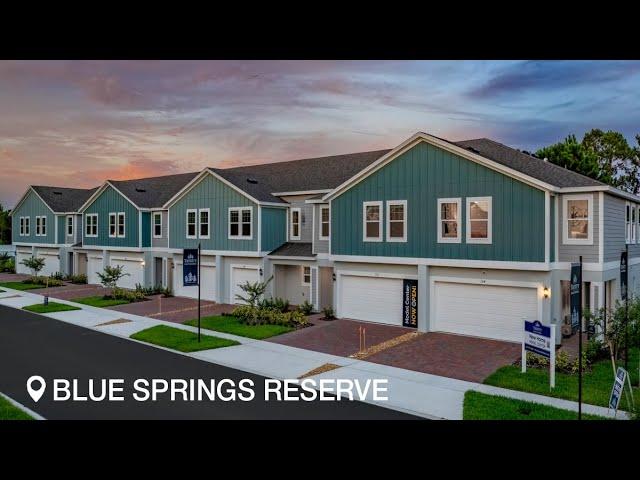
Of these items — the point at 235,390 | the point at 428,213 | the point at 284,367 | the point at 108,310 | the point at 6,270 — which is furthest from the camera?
the point at 6,270

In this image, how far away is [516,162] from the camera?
20.4 m

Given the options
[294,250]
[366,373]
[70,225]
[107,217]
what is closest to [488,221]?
[366,373]

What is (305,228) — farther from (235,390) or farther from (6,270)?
(6,270)

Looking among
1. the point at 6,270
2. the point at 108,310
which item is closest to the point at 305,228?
the point at 108,310

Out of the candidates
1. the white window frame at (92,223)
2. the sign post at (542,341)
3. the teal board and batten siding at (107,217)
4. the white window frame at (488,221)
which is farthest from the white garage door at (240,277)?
the white window frame at (92,223)

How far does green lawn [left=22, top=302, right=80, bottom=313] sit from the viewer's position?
2594cm

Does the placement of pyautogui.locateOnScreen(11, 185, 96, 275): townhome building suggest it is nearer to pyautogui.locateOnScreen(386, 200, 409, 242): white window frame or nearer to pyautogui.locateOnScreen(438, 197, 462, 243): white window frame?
pyautogui.locateOnScreen(386, 200, 409, 242): white window frame

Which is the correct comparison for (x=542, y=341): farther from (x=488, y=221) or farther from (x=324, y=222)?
(x=324, y=222)

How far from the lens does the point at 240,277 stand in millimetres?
27734

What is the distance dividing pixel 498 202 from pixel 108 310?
2034 centimetres

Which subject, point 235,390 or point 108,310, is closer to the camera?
point 235,390

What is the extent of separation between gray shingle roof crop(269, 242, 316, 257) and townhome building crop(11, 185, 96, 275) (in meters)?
23.7

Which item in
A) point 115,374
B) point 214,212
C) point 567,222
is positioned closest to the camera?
point 115,374

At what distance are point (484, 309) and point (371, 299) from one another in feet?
16.9
